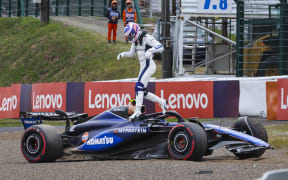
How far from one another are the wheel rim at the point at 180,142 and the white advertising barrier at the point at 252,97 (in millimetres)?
8034

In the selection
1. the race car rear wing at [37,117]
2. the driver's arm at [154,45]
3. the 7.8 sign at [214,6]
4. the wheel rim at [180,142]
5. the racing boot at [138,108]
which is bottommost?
the wheel rim at [180,142]

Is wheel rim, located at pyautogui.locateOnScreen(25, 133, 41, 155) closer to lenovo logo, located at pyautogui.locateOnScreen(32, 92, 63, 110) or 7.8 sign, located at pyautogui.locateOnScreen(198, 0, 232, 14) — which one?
lenovo logo, located at pyautogui.locateOnScreen(32, 92, 63, 110)

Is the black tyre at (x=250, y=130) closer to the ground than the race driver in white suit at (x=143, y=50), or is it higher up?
closer to the ground

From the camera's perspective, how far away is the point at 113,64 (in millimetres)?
26281

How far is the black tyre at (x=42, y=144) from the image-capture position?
912 centimetres

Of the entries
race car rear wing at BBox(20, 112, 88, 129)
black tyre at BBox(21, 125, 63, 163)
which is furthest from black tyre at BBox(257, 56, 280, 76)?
black tyre at BBox(21, 125, 63, 163)

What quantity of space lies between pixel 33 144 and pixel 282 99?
768cm

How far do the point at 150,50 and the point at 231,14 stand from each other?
11402 mm

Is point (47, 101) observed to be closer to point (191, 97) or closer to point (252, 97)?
point (191, 97)

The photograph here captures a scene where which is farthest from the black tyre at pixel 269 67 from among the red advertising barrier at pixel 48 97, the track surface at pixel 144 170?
the track surface at pixel 144 170

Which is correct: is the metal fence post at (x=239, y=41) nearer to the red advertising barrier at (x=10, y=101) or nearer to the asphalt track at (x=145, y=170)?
the red advertising barrier at (x=10, y=101)

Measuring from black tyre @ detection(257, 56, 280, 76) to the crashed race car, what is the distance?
10.2m

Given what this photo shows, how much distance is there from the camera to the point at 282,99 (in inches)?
607

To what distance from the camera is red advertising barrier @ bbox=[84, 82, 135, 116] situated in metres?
18.5
